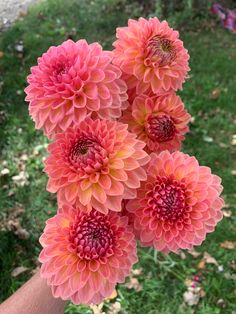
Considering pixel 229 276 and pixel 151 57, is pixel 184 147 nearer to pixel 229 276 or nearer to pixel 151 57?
pixel 229 276

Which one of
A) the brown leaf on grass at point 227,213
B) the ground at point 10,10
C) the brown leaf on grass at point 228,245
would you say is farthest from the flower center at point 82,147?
the ground at point 10,10

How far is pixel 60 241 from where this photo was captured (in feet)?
2.37

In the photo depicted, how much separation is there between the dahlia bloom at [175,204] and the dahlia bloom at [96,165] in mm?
38

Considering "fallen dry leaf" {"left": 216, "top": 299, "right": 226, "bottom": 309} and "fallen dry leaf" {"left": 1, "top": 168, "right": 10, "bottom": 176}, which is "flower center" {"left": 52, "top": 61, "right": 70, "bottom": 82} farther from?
"fallen dry leaf" {"left": 1, "top": 168, "right": 10, "bottom": 176}

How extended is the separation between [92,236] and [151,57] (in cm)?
31

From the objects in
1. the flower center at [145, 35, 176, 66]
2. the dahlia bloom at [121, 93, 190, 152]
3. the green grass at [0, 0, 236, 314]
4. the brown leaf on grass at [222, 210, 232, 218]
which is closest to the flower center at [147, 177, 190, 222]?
the dahlia bloom at [121, 93, 190, 152]

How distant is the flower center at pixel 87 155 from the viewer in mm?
689

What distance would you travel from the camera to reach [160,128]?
2.69 feet

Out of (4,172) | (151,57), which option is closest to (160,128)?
(151,57)

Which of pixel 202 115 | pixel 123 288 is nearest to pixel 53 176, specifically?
pixel 123 288

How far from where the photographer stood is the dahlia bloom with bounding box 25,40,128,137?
2.37ft

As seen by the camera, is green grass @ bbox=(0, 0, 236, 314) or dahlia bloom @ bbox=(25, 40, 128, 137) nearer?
dahlia bloom @ bbox=(25, 40, 128, 137)

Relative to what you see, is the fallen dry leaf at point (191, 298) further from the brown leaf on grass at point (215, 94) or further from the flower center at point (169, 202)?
the brown leaf on grass at point (215, 94)

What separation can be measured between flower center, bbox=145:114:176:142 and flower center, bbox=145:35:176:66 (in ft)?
0.31
